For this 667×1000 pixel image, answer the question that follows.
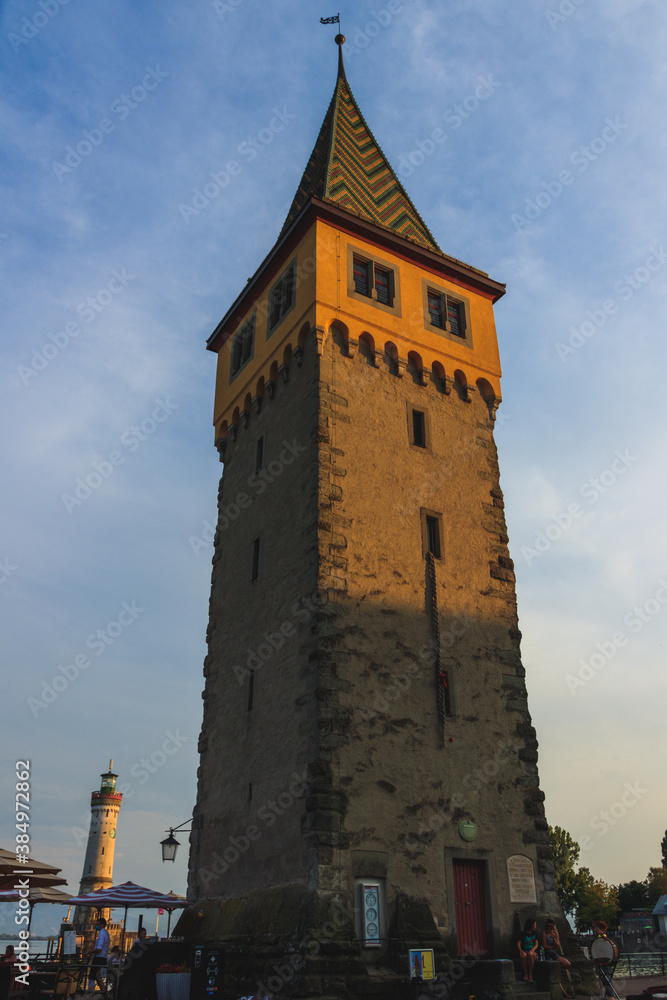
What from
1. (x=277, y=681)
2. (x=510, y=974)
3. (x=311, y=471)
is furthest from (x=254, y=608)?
(x=510, y=974)

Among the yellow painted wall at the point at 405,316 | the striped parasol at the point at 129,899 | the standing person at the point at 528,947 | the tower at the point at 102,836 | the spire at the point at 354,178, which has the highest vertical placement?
the spire at the point at 354,178

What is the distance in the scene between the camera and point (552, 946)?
14.3 metres

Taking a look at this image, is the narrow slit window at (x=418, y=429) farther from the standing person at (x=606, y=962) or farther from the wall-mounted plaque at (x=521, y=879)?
the standing person at (x=606, y=962)

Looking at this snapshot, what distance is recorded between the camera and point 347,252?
19.3 metres

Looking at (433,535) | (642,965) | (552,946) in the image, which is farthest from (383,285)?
(642,965)

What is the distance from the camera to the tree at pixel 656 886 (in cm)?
7212

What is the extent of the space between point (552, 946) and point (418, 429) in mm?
10866

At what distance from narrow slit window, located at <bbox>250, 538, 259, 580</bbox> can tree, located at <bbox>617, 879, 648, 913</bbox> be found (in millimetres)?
71321

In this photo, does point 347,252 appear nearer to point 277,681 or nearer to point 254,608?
point 254,608

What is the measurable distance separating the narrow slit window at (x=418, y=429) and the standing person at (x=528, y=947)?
9.94 m

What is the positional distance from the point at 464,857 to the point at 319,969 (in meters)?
3.79

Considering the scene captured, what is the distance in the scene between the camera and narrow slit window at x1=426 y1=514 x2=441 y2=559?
17.0 meters

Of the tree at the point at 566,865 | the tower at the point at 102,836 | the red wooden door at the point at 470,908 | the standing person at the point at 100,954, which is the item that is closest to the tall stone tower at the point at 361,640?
the red wooden door at the point at 470,908

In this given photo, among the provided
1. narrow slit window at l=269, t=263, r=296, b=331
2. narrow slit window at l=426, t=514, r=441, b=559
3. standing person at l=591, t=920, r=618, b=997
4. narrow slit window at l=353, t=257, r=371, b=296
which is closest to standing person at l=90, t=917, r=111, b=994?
standing person at l=591, t=920, r=618, b=997
